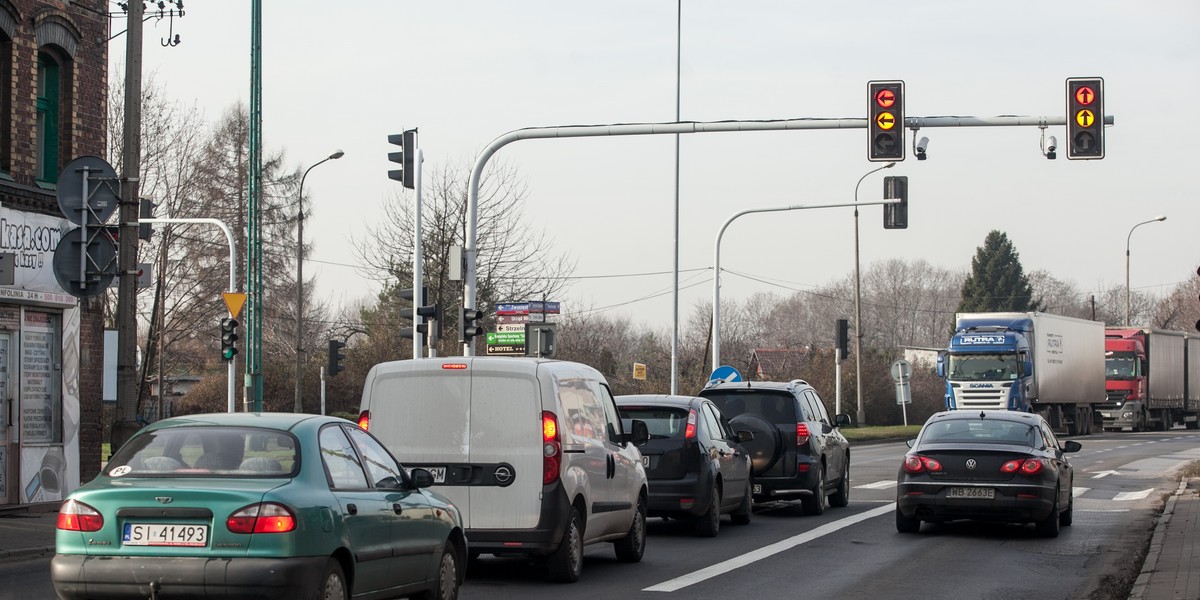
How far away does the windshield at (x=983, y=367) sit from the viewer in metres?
46.9

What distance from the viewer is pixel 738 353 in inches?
2835

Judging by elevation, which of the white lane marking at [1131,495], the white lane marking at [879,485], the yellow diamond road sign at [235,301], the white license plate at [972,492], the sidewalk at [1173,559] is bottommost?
the white lane marking at [879,485]

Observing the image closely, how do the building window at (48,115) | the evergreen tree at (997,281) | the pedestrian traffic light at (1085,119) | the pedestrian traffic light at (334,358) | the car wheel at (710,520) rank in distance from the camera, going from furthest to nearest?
the evergreen tree at (997,281)
the pedestrian traffic light at (334,358)
the building window at (48,115)
the pedestrian traffic light at (1085,119)
the car wheel at (710,520)

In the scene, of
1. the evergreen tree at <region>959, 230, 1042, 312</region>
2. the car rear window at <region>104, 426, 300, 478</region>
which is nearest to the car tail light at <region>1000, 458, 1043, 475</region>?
the car rear window at <region>104, 426, 300, 478</region>

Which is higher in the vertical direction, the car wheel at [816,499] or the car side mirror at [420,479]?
the car side mirror at [420,479]

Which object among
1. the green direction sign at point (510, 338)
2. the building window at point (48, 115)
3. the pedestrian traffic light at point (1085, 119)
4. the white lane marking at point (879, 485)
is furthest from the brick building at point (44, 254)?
the green direction sign at point (510, 338)

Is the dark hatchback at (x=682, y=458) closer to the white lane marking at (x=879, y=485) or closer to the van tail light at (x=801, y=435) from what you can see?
the van tail light at (x=801, y=435)

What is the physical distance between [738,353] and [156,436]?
64081mm

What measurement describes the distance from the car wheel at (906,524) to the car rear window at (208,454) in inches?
389

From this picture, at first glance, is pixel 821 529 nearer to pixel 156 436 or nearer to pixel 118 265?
pixel 118 265

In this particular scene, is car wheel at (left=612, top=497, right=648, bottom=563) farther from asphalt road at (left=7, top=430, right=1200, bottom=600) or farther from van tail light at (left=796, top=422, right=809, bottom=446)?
van tail light at (left=796, top=422, right=809, bottom=446)

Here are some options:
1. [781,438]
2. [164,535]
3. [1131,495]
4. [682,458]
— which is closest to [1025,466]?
[682,458]

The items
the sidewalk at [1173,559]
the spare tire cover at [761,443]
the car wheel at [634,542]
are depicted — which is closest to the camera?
the sidewalk at [1173,559]

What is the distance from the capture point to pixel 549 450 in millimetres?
11711
